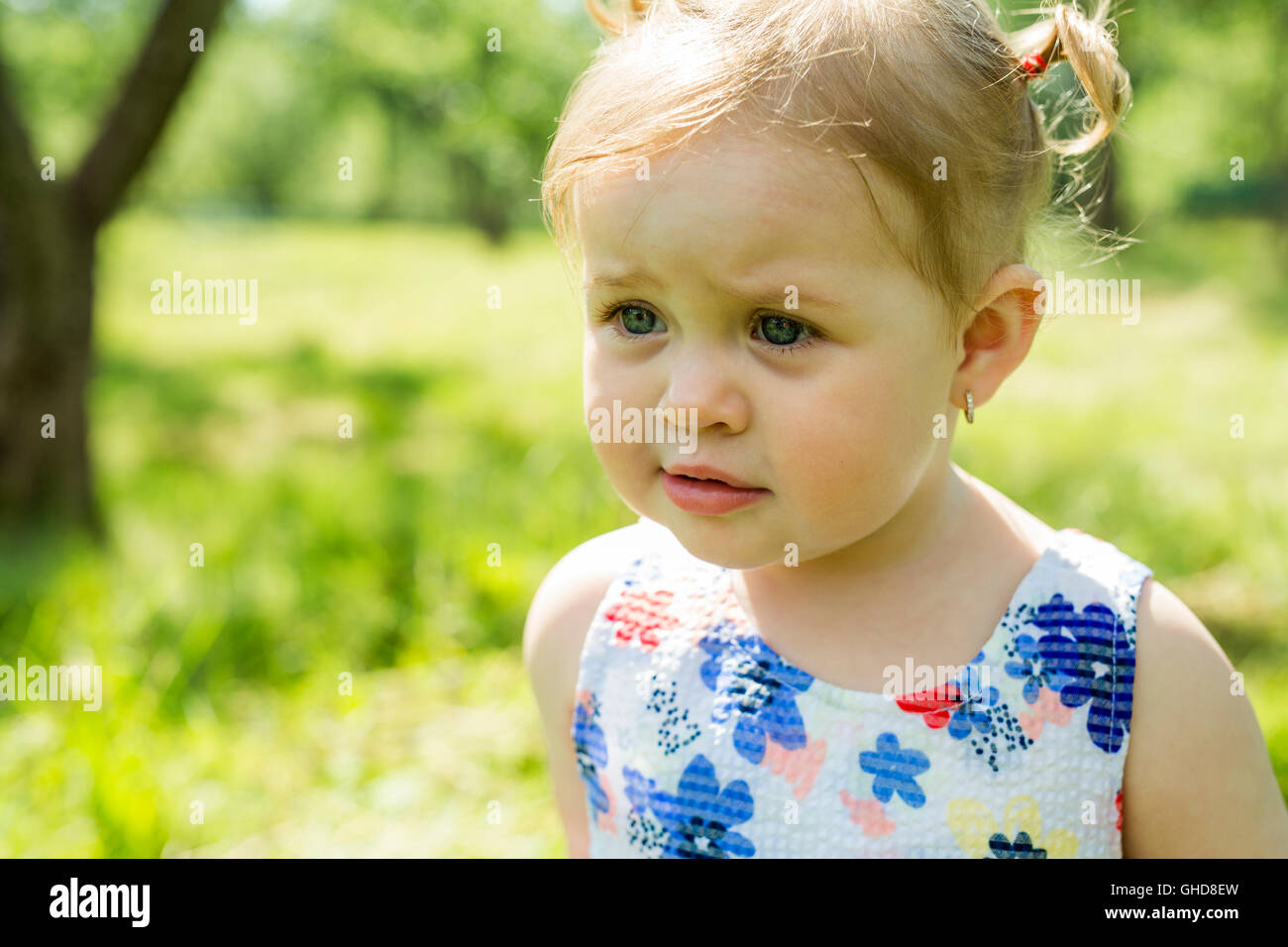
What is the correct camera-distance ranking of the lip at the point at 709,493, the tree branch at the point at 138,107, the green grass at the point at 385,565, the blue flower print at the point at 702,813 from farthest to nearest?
the tree branch at the point at 138,107 → the green grass at the point at 385,565 → the blue flower print at the point at 702,813 → the lip at the point at 709,493

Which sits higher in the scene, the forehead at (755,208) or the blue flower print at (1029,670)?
the forehead at (755,208)

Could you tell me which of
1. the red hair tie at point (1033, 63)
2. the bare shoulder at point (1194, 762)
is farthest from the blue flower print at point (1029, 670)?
the red hair tie at point (1033, 63)

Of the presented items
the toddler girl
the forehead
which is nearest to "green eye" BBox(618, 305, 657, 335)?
the toddler girl

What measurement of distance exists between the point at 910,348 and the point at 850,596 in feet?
1.23

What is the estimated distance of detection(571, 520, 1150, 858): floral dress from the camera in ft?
4.56

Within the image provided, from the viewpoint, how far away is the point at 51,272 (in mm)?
4113

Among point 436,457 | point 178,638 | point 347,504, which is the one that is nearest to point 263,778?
point 178,638

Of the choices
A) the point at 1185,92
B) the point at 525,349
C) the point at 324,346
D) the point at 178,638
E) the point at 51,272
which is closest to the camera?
the point at 178,638

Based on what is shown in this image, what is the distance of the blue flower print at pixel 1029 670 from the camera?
1.42m

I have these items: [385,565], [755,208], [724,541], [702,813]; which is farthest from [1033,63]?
[385,565]

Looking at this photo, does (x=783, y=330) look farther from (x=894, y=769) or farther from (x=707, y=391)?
(x=894, y=769)

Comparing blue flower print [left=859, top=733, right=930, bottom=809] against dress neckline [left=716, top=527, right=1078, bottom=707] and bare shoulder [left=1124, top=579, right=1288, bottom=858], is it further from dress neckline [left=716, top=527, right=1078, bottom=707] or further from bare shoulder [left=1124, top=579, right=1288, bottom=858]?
bare shoulder [left=1124, top=579, right=1288, bottom=858]

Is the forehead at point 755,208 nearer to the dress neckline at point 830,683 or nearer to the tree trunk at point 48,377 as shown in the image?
the dress neckline at point 830,683

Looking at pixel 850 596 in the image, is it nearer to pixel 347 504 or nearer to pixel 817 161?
pixel 817 161
